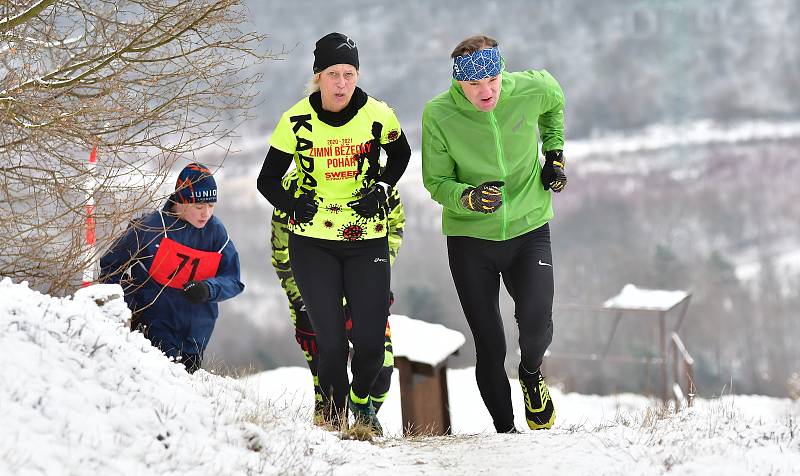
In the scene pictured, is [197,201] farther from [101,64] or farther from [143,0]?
[143,0]

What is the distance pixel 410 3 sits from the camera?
217ft

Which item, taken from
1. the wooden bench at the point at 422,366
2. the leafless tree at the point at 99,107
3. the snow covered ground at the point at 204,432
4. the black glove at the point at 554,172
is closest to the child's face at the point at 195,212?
the leafless tree at the point at 99,107

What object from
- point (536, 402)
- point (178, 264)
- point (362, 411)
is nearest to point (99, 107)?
point (178, 264)

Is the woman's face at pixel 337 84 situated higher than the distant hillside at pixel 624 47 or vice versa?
the distant hillside at pixel 624 47

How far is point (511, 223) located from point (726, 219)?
5920 centimetres

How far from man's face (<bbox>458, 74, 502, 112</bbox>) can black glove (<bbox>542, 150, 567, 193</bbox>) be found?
523 mm

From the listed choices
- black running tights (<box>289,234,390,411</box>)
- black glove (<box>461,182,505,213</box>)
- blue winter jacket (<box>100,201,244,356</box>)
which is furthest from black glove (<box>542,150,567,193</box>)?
blue winter jacket (<box>100,201,244,356</box>)

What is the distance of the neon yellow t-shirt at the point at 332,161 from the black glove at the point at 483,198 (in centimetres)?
52

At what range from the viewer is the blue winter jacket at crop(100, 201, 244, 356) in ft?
18.7

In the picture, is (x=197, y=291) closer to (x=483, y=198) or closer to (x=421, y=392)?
(x=483, y=198)

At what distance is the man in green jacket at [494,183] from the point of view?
4.95 m

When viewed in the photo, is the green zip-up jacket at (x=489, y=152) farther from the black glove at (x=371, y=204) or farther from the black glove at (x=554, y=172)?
the black glove at (x=371, y=204)

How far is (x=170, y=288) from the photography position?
5.72m

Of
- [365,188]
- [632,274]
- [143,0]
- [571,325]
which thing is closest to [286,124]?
[365,188]
